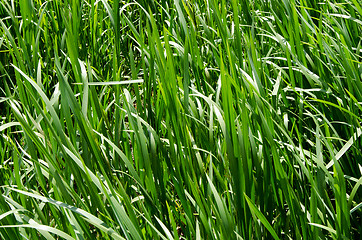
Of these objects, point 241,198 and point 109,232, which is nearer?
point 109,232

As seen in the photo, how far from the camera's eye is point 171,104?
3.25 feet

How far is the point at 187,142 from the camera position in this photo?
3.24 feet

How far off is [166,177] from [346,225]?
17.1 inches

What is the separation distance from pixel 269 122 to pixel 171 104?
0.69 feet

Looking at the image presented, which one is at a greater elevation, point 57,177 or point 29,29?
point 29,29

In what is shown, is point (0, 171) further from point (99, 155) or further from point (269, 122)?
point (269, 122)

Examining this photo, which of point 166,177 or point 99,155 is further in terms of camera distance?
point 166,177

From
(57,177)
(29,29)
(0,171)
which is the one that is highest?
(29,29)

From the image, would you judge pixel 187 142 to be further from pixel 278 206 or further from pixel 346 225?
pixel 346 225

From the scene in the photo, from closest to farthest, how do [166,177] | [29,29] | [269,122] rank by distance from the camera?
1. [269,122]
2. [166,177]
3. [29,29]

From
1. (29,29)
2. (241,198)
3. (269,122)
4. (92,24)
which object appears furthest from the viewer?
(92,24)

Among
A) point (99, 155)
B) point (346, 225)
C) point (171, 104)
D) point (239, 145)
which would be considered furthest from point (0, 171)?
point (346, 225)

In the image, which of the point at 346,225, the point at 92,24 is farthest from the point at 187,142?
the point at 92,24

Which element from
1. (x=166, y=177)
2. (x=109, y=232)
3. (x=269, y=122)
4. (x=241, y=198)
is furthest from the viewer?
(x=166, y=177)
